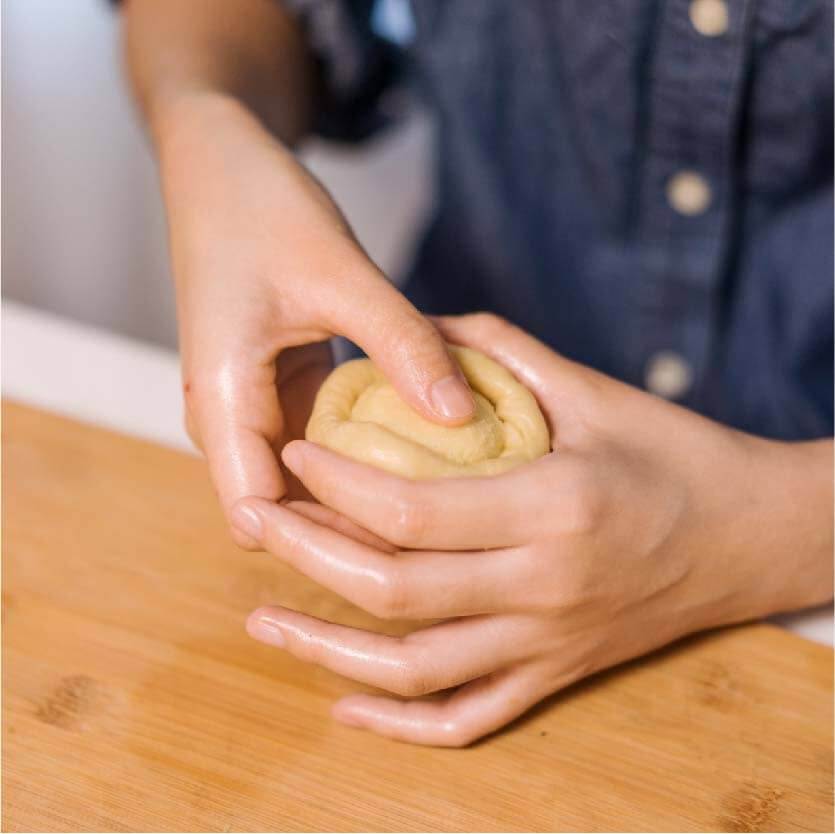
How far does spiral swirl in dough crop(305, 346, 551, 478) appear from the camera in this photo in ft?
2.41

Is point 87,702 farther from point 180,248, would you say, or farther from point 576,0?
point 576,0

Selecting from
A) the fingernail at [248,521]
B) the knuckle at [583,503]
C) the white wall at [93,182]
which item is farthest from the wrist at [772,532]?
the white wall at [93,182]

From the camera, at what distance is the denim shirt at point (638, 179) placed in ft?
3.51

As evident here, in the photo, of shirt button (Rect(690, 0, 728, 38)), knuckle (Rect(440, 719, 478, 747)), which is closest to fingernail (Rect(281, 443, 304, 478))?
knuckle (Rect(440, 719, 478, 747))

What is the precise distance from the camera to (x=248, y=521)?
72 centimetres

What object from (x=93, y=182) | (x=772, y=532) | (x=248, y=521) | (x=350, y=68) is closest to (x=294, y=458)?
(x=248, y=521)

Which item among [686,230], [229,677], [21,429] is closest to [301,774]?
[229,677]

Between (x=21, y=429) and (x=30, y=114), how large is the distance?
1.02 m

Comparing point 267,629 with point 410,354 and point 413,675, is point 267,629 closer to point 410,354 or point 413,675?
point 413,675

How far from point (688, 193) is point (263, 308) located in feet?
1.88

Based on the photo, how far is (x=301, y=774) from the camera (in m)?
0.74

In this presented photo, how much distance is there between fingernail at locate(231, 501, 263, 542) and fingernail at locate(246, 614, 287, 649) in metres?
0.06

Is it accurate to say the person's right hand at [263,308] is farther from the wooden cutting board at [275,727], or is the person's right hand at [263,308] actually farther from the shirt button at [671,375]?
the shirt button at [671,375]

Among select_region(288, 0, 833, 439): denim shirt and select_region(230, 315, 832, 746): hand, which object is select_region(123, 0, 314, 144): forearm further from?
select_region(230, 315, 832, 746): hand
